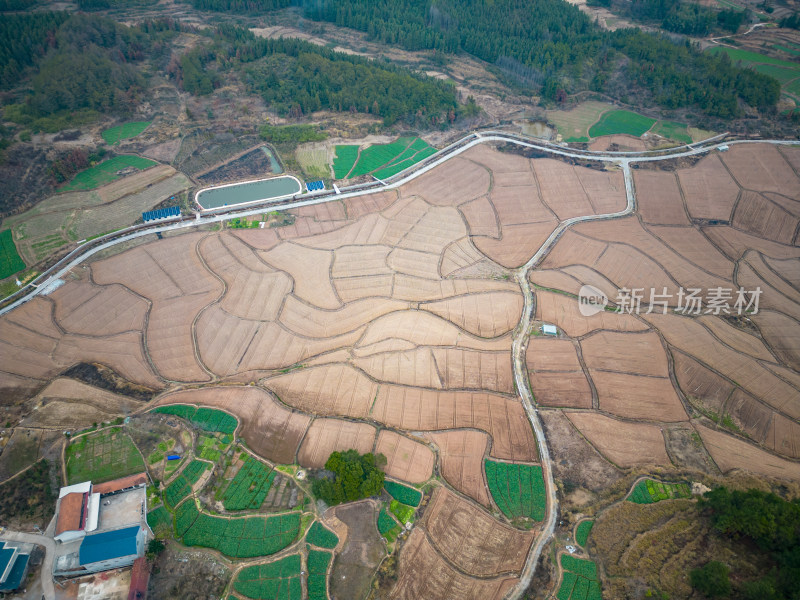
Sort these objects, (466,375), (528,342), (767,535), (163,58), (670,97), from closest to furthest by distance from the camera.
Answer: (767,535)
(466,375)
(528,342)
(670,97)
(163,58)

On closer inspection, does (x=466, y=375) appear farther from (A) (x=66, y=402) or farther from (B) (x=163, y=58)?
(B) (x=163, y=58)

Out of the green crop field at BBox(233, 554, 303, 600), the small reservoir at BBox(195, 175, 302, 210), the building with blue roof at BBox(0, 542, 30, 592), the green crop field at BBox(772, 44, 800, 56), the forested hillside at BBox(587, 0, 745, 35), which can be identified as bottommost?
the green crop field at BBox(233, 554, 303, 600)

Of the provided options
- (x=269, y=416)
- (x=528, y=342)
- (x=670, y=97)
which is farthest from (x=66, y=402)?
(x=670, y=97)

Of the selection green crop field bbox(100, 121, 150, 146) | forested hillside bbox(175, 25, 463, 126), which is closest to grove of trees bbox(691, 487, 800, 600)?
forested hillside bbox(175, 25, 463, 126)

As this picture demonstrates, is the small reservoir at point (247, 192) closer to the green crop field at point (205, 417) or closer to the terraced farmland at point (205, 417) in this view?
the green crop field at point (205, 417)

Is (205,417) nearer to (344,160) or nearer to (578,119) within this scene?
(344,160)

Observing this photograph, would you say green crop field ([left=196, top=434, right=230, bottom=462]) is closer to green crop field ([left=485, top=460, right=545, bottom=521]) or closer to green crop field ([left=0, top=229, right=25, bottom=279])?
green crop field ([left=485, top=460, right=545, bottom=521])

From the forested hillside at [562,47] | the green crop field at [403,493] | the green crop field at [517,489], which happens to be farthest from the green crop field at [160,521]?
the forested hillside at [562,47]
